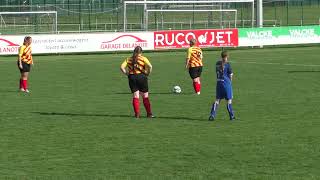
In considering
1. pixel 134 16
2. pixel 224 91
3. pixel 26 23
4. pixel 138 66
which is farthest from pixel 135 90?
pixel 134 16

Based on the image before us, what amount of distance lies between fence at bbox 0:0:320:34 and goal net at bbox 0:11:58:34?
0.11m

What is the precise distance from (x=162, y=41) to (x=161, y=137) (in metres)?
33.9

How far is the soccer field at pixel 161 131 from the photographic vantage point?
40.6 feet

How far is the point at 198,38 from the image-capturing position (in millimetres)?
49750

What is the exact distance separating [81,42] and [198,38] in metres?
7.48

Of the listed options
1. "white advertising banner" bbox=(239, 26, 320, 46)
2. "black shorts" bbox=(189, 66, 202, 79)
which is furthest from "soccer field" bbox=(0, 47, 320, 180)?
"white advertising banner" bbox=(239, 26, 320, 46)

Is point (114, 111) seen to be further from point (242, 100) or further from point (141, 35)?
point (141, 35)

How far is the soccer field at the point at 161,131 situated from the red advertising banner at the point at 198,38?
18.0 m

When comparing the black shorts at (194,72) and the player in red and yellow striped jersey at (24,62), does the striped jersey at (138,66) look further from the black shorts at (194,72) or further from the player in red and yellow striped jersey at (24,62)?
the player in red and yellow striped jersey at (24,62)

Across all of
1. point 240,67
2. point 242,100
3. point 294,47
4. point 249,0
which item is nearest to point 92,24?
point 249,0

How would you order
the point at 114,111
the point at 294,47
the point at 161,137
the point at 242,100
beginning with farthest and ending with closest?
the point at 294,47
the point at 242,100
the point at 114,111
the point at 161,137

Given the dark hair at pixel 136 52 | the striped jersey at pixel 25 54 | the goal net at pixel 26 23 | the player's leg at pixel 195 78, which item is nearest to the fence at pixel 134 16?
the goal net at pixel 26 23

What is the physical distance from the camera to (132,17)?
69062mm

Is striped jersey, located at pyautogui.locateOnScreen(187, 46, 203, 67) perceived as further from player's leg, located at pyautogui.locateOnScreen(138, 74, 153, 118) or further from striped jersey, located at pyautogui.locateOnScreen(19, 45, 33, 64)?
player's leg, located at pyautogui.locateOnScreen(138, 74, 153, 118)
